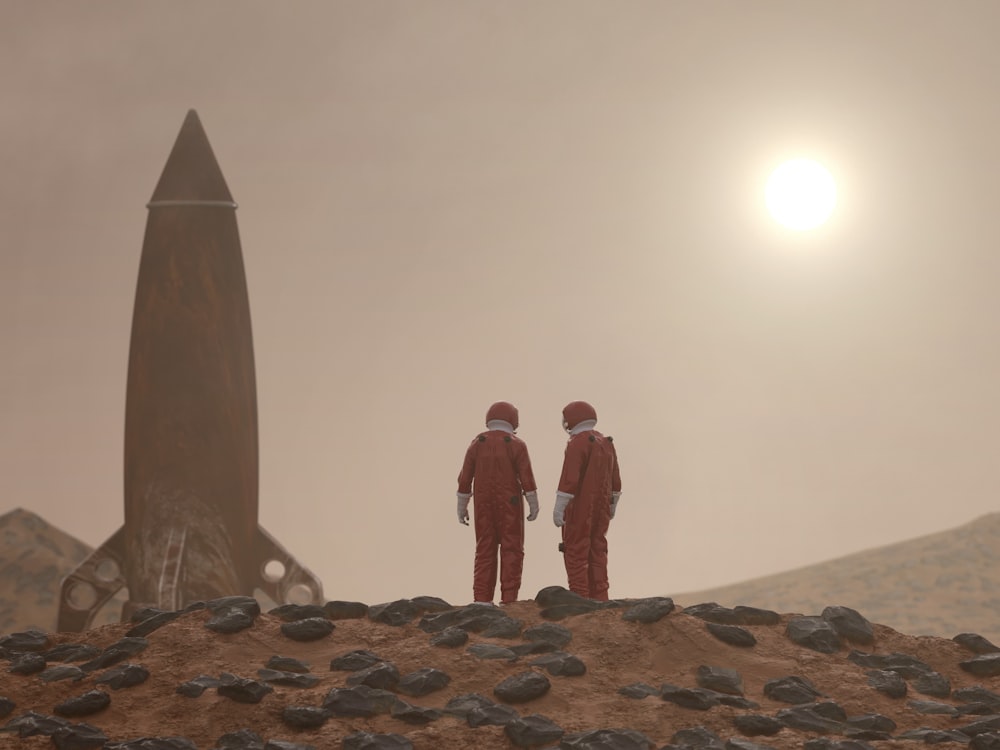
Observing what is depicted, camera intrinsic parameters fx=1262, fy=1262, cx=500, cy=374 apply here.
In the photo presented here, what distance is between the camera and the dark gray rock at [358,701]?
29.7 ft

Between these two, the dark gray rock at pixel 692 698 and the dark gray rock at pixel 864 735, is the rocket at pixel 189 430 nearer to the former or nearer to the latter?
the dark gray rock at pixel 692 698

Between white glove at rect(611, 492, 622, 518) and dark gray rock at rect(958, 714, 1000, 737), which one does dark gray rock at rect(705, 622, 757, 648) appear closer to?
dark gray rock at rect(958, 714, 1000, 737)

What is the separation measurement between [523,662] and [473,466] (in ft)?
10.8

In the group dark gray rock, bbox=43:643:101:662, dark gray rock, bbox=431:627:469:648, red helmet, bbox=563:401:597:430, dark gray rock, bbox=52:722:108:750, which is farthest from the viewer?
red helmet, bbox=563:401:597:430

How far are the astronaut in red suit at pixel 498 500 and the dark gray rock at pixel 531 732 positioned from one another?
4089 mm

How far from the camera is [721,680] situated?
9.57 meters

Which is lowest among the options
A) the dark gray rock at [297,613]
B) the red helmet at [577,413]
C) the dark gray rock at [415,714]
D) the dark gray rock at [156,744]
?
the dark gray rock at [156,744]

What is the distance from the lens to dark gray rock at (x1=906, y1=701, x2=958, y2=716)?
31.5ft

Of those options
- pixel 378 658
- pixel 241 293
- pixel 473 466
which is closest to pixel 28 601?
pixel 241 293

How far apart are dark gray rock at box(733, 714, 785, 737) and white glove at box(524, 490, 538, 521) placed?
4.25 meters

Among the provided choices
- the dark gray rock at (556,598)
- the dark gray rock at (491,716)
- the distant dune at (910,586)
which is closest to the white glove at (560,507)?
the dark gray rock at (556,598)

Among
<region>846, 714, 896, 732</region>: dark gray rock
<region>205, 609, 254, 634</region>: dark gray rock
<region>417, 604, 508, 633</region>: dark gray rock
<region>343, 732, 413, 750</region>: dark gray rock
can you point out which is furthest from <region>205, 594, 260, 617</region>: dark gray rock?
<region>846, 714, 896, 732</region>: dark gray rock

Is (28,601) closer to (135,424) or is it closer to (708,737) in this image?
(135,424)

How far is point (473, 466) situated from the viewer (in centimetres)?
1286
